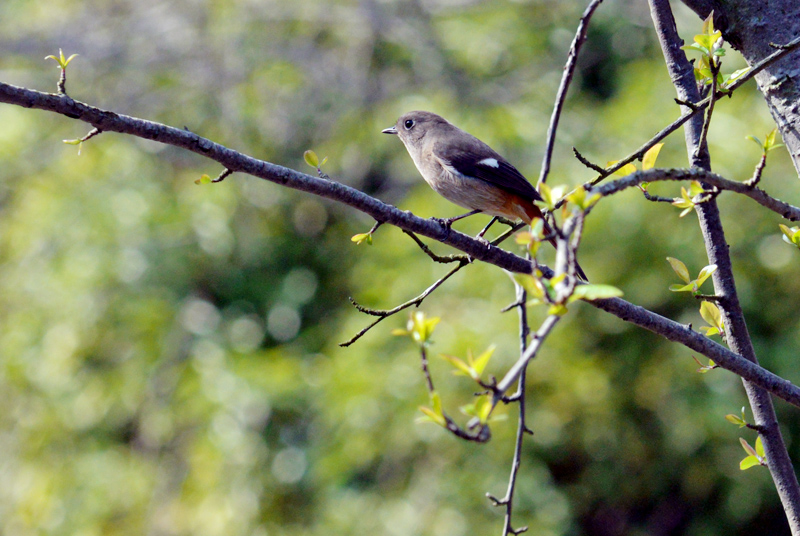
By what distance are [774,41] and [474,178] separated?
172 centimetres

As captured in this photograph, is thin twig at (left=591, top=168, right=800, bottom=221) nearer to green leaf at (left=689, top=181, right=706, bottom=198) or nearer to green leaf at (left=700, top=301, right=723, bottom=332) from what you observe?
green leaf at (left=689, top=181, right=706, bottom=198)

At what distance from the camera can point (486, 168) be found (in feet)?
11.7

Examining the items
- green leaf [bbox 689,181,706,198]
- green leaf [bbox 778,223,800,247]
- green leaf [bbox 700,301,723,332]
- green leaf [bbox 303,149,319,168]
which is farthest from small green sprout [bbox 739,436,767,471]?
green leaf [bbox 303,149,319,168]

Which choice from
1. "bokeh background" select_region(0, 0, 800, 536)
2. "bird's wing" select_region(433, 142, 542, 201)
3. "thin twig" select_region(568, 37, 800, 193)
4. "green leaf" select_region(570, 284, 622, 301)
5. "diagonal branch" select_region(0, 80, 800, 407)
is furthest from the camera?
"bokeh background" select_region(0, 0, 800, 536)

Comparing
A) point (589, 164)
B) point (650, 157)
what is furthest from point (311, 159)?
point (650, 157)

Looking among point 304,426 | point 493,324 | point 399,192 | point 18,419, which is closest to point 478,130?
point 399,192

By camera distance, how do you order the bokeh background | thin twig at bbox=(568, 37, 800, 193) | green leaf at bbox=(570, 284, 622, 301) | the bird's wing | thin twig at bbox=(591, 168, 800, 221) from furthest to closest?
the bokeh background < the bird's wing < thin twig at bbox=(568, 37, 800, 193) < thin twig at bbox=(591, 168, 800, 221) < green leaf at bbox=(570, 284, 622, 301)

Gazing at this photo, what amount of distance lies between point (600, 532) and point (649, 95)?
328 cm

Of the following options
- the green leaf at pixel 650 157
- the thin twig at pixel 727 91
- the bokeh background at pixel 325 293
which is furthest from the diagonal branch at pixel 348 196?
the bokeh background at pixel 325 293

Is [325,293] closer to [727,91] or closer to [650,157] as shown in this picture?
[650,157]

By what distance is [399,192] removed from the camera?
305 inches

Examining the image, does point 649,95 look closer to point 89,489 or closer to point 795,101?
point 795,101

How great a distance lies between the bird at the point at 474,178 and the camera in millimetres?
3467

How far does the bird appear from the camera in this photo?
3.47 metres
